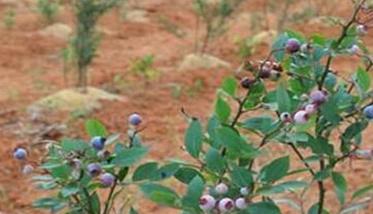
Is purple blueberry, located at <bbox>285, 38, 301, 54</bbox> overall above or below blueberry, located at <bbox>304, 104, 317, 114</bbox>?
above

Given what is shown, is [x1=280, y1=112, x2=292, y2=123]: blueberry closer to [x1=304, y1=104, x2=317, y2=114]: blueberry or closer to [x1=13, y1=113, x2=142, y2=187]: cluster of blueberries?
[x1=304, y1=104, x2=317, y2=114]: blueberry

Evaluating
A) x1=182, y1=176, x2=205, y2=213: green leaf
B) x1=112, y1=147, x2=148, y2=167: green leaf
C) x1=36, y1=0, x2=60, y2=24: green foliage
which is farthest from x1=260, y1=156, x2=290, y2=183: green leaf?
x1=36, y1=0, x2=60, y2=24: green foliage

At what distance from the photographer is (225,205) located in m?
1.40

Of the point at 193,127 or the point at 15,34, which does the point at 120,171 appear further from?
the point at 15,34

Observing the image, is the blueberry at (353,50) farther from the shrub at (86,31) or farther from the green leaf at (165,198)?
the shrub at (86,31)

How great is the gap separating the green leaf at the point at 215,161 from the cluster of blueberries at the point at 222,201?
0.06 m

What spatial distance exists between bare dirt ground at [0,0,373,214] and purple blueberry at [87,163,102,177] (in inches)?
92.7

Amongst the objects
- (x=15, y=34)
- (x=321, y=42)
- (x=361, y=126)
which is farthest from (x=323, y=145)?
(x=15, y=34)

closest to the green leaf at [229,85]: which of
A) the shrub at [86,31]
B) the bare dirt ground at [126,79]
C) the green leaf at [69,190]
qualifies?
the green leaf at [69,190]

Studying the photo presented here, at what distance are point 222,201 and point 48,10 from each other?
6966 millimetres

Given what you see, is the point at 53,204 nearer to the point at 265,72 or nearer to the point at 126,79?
the point at 265,72

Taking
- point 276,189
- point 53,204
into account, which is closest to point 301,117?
point 276,189

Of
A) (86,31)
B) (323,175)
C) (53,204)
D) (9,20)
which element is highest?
(323,175)

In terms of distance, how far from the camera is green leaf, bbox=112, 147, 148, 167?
158 cm
